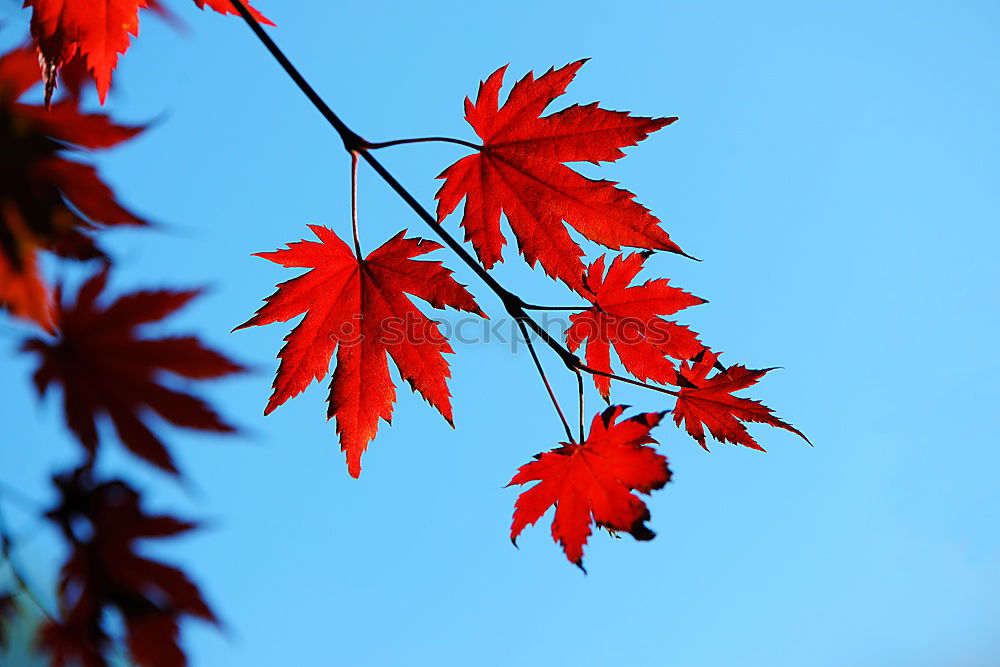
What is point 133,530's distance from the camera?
0.68 metres

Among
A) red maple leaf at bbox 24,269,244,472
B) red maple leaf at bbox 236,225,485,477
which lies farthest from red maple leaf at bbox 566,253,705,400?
red maple leaf at bbox 24,269,244,472

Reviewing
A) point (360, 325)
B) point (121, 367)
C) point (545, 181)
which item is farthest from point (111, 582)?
point (545, 181)

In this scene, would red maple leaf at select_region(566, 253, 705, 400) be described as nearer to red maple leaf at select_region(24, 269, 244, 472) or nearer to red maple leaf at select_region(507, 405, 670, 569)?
red maple leaf at select_region(507, 405, 670, 569)

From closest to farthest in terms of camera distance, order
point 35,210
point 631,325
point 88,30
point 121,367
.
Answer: point 35,210
point 121,367
point 88,30
point 631,325

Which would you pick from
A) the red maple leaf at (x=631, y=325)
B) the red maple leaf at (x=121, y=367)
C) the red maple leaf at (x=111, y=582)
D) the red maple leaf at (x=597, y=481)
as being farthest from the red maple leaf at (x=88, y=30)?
the red maple leaf at (x=597, y=481)

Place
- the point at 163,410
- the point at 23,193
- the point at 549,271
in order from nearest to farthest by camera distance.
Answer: the point at 23,193
the point at 163,410
the point at 549,271

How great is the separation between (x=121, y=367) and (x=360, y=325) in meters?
0.56

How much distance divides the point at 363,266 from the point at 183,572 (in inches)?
28.0

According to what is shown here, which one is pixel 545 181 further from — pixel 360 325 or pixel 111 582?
pixel 111 582

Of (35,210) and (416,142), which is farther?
(416,142)

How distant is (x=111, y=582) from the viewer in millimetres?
650

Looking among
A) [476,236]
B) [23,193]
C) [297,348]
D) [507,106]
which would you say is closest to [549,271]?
[476,236]

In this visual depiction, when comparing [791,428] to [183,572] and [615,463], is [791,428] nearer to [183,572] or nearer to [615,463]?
[615,463]

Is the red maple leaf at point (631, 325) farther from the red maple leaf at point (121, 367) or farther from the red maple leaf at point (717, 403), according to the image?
the red maple leaf at point (121, 367)
